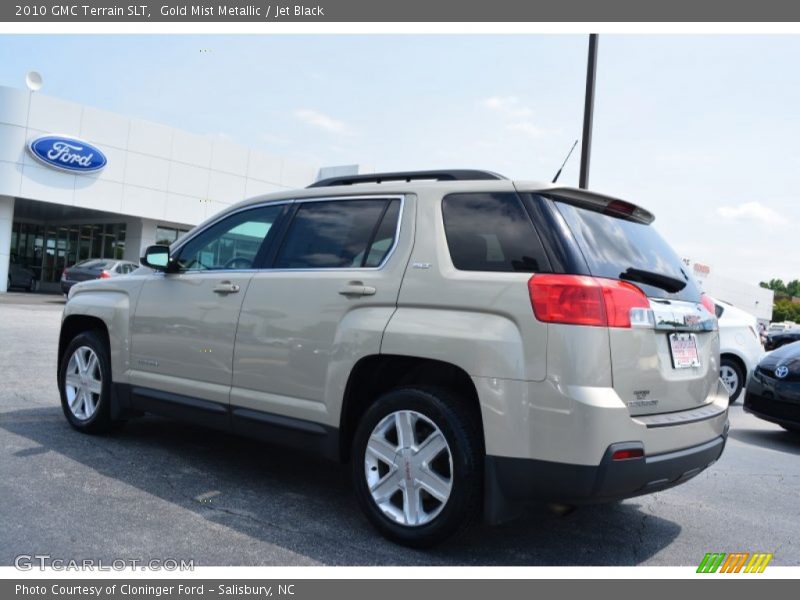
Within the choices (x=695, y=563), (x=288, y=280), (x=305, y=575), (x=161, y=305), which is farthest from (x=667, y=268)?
(x=161, y=305)

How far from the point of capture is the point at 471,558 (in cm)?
342

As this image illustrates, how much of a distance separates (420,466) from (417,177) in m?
1.70

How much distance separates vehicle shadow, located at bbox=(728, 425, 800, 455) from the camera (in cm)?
724

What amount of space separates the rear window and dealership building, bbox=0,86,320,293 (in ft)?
89.0

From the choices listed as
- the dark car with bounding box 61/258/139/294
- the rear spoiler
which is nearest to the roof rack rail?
the rear spoiler

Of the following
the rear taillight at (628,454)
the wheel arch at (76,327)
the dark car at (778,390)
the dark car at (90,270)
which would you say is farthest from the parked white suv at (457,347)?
the dark car at (90,270)

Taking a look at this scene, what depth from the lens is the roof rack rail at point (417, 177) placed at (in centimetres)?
381

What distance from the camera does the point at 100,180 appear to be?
1096 inches

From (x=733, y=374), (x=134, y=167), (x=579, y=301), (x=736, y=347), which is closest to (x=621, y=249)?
(x=579, y=301)

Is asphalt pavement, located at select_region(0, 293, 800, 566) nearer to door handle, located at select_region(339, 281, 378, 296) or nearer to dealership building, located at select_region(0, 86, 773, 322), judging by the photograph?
door handle, located at select_region(339, 281, 378, 296)

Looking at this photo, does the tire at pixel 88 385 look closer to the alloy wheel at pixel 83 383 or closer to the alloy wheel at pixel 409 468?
the alloy wheel at pixel 83 383

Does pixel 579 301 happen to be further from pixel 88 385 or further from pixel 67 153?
pixel 67 153

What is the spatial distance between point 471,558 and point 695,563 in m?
1.17
